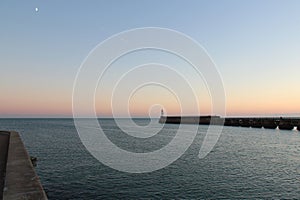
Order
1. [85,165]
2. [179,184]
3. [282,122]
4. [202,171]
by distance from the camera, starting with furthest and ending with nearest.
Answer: [282,122], [85,165], [202,171], [179,184]

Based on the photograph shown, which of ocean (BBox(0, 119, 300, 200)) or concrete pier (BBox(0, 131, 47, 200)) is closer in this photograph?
concrete pier (BBox(0, 131, 47, 200))

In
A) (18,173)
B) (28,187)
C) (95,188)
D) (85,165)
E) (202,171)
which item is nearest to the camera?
(28,187)

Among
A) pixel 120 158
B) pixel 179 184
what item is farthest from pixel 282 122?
pixel 179 184

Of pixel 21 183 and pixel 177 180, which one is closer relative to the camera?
pixel 21 183

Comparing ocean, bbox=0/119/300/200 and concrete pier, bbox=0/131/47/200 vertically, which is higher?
concrete pier, bbox=0/131/47/200

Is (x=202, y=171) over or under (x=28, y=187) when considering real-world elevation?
under

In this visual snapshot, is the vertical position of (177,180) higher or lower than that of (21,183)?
lower

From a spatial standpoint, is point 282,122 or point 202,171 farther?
point 282,122

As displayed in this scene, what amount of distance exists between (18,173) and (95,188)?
29.4 ft

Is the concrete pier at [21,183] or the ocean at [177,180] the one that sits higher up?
the concrete pier at [21,183]

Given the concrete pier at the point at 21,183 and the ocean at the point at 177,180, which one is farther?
the ocean at the point at 177,180

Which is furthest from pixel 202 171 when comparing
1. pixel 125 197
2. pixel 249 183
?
pixel 125 197

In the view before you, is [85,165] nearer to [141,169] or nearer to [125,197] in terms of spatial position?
[141,169]

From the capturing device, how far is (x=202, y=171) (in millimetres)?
27562
